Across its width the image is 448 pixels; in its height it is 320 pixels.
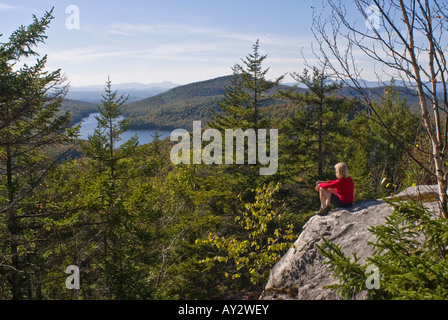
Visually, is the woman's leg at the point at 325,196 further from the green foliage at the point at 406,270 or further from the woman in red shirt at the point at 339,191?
the green foliage at the point at 406,270

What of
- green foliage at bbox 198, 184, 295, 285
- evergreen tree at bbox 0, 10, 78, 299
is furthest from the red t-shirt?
evergreen tree at bbox 0, 10, 78, 299

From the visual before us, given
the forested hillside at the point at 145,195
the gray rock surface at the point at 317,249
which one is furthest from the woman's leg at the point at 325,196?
the forested hillside at the point at 145,195

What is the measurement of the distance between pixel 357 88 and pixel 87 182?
625 cm

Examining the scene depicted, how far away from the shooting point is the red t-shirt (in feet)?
22.4

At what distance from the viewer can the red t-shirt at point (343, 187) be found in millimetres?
6840

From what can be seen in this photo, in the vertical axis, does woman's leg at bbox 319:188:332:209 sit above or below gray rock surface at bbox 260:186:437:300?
above

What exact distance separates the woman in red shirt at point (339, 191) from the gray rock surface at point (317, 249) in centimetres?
21

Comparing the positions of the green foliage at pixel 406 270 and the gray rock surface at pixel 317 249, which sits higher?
the green foliage at pixel 406 270

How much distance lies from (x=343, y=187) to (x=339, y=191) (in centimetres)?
14

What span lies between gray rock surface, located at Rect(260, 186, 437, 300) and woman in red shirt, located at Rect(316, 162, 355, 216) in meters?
0.21

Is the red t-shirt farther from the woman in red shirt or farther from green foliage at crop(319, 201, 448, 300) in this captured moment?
green foliage at crop(319, 201, 448, 300)

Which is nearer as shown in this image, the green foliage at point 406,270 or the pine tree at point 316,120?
the green foliage at point 406,270
